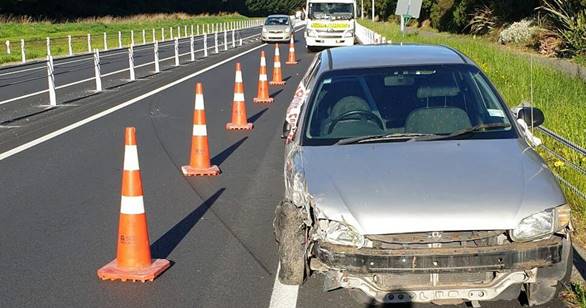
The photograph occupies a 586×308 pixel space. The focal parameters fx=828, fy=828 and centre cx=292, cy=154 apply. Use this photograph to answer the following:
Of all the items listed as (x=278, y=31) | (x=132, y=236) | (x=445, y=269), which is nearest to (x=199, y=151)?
(x=132, y=236)

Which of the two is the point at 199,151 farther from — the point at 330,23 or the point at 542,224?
the point at 330,23

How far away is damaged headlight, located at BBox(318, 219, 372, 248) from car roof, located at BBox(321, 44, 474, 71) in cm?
202

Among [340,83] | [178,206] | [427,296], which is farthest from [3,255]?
[427,296]

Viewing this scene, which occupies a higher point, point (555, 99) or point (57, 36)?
point (555, 99)

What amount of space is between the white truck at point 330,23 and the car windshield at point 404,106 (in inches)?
1167

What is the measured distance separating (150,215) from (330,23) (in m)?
29.2

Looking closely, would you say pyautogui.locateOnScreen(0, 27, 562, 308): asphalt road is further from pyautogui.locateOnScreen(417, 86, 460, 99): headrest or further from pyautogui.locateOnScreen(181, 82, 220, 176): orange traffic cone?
pyautogui.locateOnScreen(417, 86, 460, 99): headrest

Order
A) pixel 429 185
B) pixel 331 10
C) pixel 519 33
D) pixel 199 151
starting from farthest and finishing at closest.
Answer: pixel 331 10
pixel 519 33
pixel 199 151
pixel 429 185

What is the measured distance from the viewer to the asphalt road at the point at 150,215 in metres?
5.55

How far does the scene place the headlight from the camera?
15.3 feet

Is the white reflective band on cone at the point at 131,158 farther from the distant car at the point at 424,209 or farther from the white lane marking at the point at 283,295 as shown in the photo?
the white lane marking at the point at 283,295

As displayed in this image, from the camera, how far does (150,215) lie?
7.74 m

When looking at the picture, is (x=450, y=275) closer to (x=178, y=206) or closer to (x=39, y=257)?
(x=39, y=257)

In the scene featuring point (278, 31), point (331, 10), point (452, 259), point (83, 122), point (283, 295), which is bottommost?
point (278, 31)
